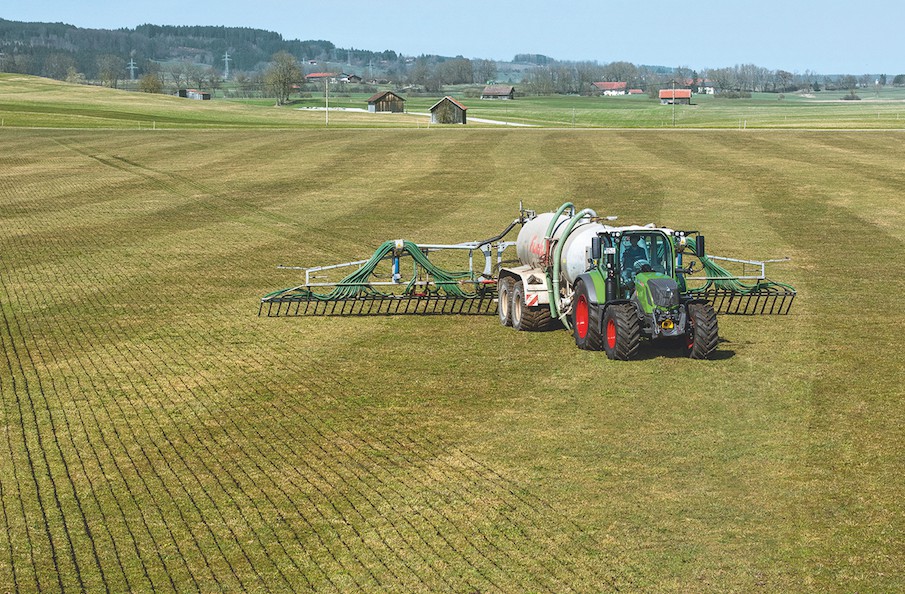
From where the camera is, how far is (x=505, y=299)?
26141mm

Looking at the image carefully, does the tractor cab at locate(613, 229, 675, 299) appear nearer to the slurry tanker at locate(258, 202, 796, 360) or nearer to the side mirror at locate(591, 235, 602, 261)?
the slurry tanker at locate(258, 202, 796, 360)

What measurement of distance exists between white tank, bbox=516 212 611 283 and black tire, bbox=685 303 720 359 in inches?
95.5

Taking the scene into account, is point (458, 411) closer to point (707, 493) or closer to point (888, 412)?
point (707, 493)

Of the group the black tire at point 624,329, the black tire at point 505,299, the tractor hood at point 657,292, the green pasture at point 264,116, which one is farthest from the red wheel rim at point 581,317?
the green pasture at point 264,116

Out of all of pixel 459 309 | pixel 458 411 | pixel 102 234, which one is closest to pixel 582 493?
pixel 458 411

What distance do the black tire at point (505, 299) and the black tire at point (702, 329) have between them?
5181 mm

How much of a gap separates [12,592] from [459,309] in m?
16.6

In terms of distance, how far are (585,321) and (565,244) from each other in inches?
73.8

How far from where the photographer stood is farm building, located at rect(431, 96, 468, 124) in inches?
5010

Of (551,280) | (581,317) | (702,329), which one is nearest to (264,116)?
(551,280)

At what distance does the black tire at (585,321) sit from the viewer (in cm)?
2236

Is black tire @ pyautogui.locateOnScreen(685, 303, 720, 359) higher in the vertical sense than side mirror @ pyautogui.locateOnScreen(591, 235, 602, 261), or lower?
Answer: lower

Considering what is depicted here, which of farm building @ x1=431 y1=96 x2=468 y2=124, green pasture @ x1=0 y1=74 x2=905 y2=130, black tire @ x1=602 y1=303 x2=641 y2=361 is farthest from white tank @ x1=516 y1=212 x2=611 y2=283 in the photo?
farm building @ x1=431 y1=96 x2=468 y2=124

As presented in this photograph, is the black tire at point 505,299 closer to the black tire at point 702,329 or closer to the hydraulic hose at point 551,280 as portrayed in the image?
the hydraulic hose at point 551,280
